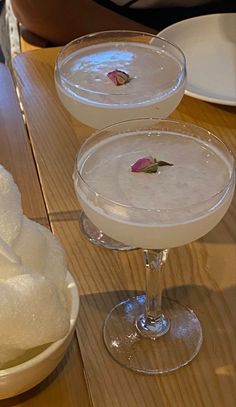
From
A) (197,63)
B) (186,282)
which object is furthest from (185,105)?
(186,282)

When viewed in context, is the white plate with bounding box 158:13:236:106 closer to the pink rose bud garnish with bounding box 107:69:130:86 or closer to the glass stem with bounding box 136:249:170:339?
the pink rose bud garnish with bounding box 107:69:130:86

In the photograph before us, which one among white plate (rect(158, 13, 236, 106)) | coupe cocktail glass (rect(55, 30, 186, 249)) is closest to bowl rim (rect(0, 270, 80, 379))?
coupe cocktail glass (rect(55, 30, 186, 249))

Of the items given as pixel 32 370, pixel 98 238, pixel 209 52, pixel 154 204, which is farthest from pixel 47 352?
pixel 209 52

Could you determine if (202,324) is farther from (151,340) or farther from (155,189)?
(155,189)

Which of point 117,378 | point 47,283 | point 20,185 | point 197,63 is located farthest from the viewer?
point 197,63

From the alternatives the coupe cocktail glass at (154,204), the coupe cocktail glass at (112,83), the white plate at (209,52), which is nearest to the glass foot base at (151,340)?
the coupe cocktail glass at (154,204)

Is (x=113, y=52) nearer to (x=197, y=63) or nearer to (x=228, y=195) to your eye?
(x=197, y=63)
